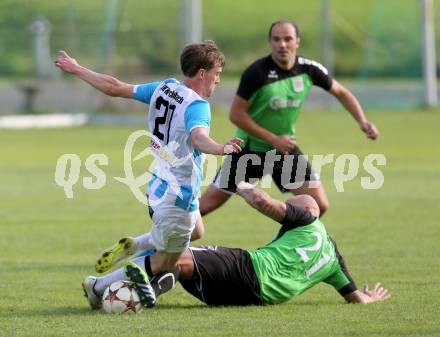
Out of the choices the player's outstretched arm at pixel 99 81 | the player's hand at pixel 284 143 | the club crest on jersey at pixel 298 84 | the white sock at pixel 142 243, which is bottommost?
the white sock at pixel 142 243

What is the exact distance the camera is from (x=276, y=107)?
11.4 meters

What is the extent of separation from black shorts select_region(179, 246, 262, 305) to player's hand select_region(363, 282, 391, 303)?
865 mm

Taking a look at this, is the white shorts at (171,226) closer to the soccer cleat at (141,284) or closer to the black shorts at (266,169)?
the soccer cleat at (141,284)

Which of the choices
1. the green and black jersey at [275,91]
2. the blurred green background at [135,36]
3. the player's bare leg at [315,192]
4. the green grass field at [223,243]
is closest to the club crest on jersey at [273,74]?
the green and black jersey at [275,91]

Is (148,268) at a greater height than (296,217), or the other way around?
(296,217)

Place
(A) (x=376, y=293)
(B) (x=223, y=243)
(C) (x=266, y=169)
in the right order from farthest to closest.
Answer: (B) (x=223, y=243)
(C) (x=266, y=169)
(A) (x=376, y=293)

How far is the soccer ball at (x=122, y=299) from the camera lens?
8.15 meters

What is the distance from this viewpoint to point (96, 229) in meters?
13.2

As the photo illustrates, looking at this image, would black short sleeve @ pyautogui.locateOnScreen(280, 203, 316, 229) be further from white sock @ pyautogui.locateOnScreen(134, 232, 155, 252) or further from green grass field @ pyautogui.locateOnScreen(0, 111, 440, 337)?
white sock @ pyautogui.locateOnScreen(134, 232, 155, 252)

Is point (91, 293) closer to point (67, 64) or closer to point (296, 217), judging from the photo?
point (296, 217)

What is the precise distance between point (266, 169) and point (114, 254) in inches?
124

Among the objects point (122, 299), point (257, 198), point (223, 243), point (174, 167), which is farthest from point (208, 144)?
point (223, 243)

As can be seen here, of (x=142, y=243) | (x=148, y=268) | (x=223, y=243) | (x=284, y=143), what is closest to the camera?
(x=148, y=268)

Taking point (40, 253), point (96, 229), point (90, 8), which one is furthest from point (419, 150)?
point (90, 8)
